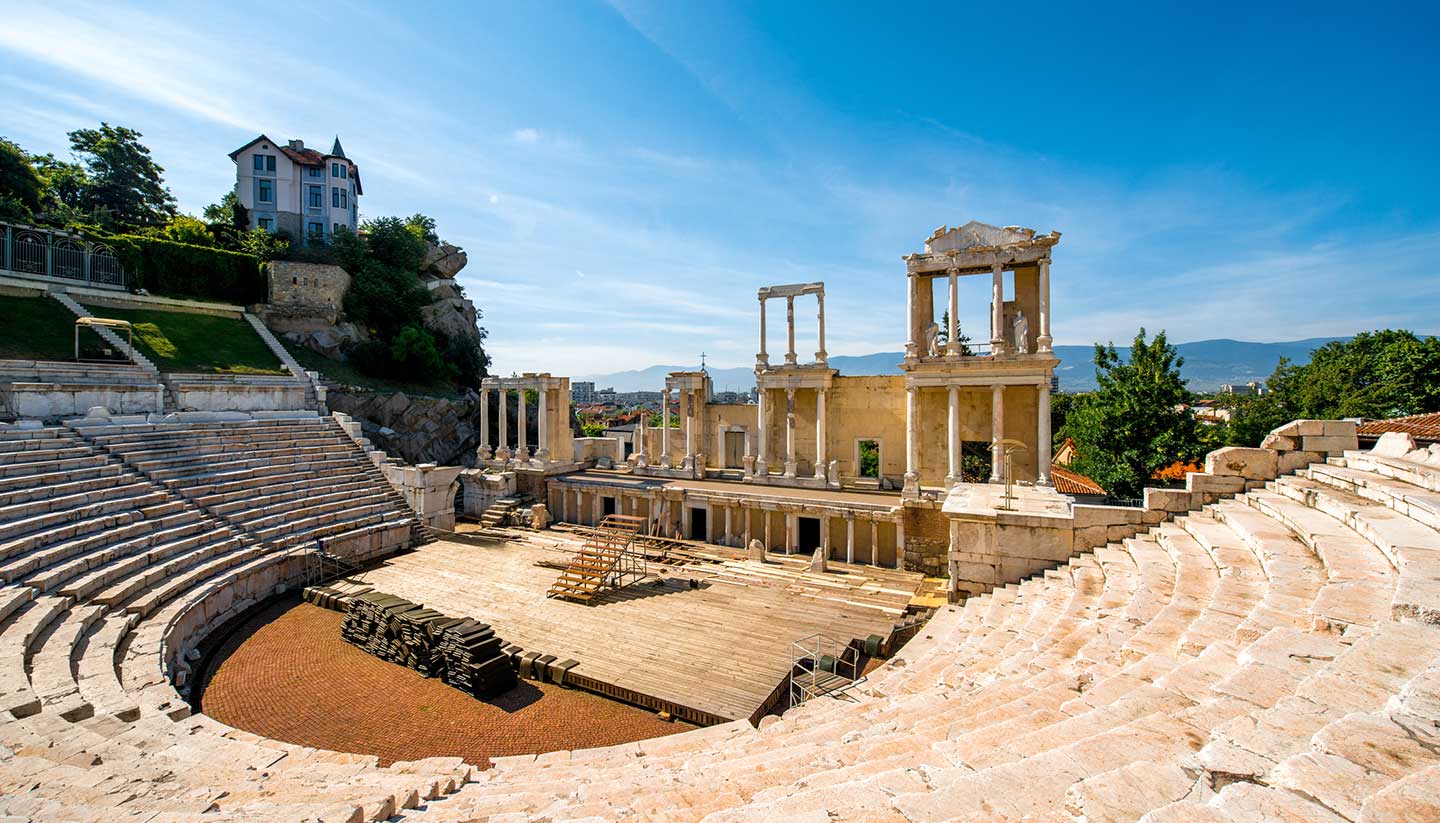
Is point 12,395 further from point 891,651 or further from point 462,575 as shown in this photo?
point 891,651

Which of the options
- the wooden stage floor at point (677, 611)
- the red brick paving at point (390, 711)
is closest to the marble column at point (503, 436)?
the wooden stage floor at point (677, 611)

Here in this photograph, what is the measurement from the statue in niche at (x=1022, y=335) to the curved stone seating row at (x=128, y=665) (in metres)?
21.6

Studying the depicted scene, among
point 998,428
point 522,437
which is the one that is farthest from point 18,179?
point 998,428

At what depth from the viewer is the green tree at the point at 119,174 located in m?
42.9

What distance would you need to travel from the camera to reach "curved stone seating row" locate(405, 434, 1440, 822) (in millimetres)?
3654

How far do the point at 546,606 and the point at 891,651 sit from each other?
865 centimetres

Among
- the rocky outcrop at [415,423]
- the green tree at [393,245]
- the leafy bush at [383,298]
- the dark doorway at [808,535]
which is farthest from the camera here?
the green tree at [393,245]

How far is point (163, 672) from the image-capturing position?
10.4 meters

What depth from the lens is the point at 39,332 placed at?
25922 millimetres

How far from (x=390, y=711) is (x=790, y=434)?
17.8 m

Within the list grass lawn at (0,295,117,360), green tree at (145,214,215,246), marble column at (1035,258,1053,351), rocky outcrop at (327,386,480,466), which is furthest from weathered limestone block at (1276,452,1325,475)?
green tree at (145,214,215,246)

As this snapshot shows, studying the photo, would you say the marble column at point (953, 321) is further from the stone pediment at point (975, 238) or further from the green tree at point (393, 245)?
the green tree at point (393, 245)

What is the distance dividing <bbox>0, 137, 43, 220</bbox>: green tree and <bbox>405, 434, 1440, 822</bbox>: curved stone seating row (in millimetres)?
48165

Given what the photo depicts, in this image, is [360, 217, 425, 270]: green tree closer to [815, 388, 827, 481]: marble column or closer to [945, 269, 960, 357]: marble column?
[815, 388, 827, 481]: marble column
